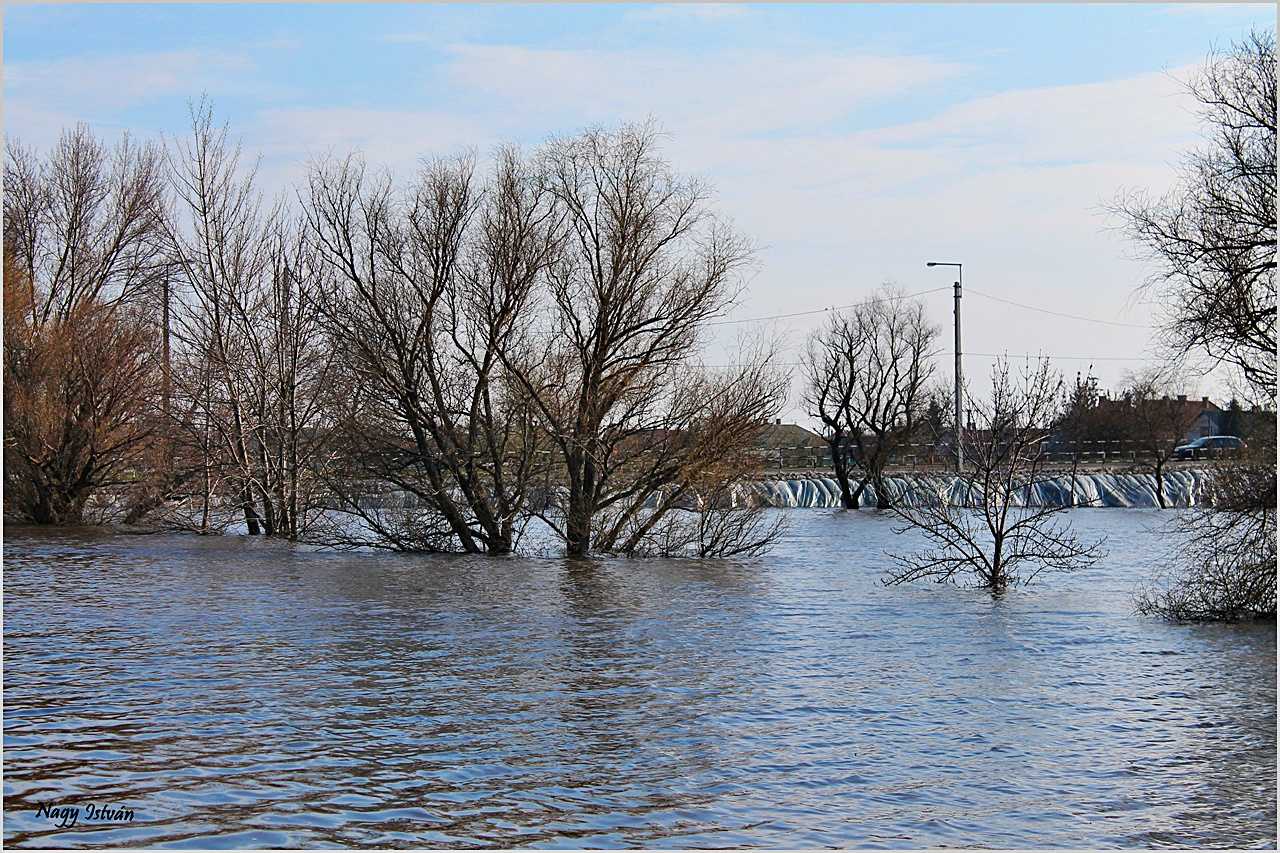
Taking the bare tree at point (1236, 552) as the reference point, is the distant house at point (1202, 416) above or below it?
above

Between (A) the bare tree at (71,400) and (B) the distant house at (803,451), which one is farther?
(B) the distant house at (803,451)

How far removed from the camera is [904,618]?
59.6 ft

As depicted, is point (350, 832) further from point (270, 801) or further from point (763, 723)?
point (763, 723)

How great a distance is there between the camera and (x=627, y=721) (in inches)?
433

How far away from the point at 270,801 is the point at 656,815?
2.69 meters

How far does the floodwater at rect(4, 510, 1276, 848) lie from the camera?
8.07 m

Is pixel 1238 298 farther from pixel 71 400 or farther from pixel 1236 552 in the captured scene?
pixel 71 400

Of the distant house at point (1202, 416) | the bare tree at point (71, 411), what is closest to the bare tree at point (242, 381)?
the bare tree at point (71, 411)

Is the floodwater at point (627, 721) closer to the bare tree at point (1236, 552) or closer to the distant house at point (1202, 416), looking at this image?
the bare tree at point (1236, 552)

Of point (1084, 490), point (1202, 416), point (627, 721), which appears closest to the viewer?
point (627, 721)

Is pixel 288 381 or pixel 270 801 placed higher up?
pixel 288 381

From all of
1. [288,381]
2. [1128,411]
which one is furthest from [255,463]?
[1128,411]

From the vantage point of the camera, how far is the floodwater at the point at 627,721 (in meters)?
8.07

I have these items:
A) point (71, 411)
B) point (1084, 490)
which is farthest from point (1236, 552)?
point (1084, 490)
